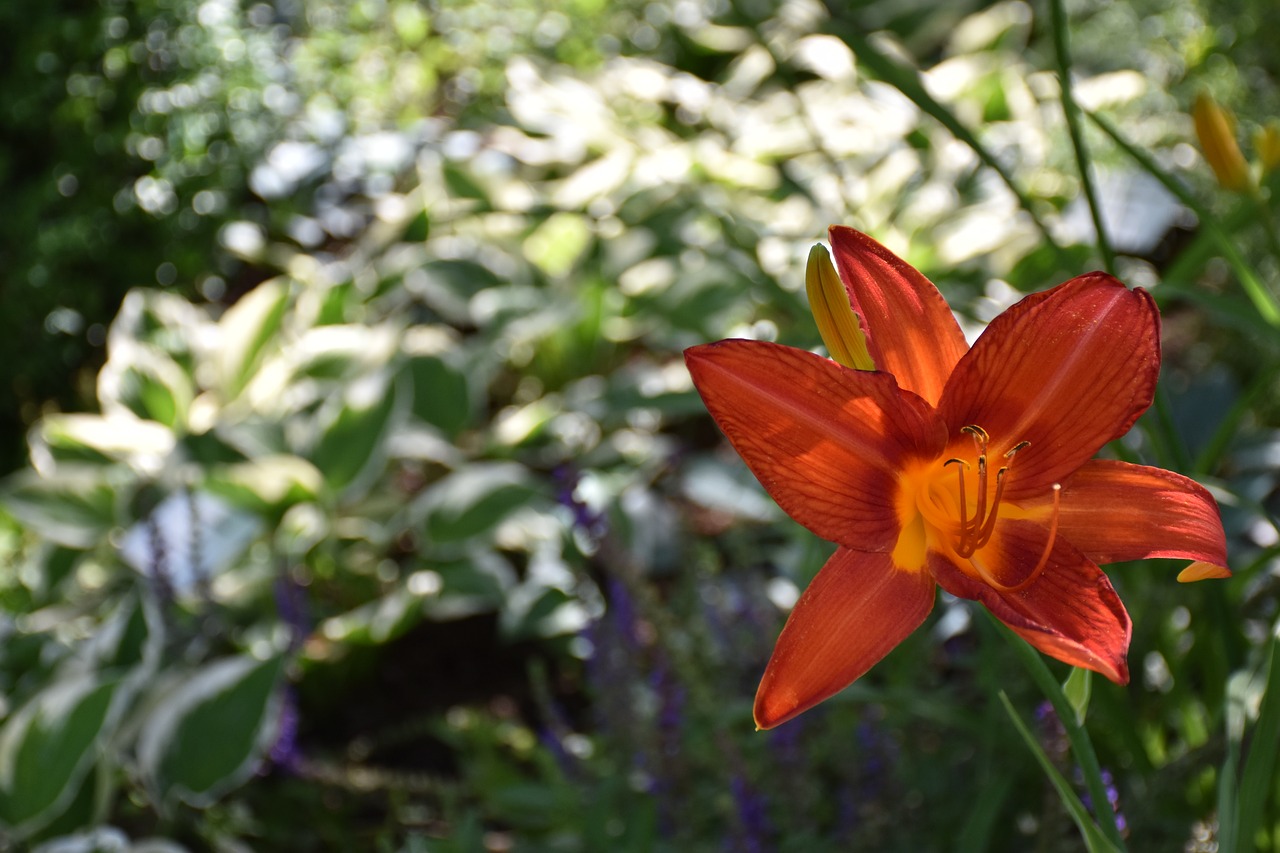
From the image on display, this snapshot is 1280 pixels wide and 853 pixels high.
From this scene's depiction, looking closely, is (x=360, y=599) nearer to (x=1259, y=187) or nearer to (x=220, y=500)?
(x=220, y=500)

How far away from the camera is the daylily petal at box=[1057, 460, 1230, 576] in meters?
0.51

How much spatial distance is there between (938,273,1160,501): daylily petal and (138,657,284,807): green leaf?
3.64 ft

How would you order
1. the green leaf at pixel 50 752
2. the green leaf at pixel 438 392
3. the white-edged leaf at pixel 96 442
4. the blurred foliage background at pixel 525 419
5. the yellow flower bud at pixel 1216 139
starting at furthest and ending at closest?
the green leaf at pixel 438 392
the white-edged leaf at pixel 96 442
the green leaf at pixel 50 752
the blurred foliage background at pixel 525 419
the yellow flower bud at pixel 1216 139

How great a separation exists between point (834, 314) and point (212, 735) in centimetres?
113

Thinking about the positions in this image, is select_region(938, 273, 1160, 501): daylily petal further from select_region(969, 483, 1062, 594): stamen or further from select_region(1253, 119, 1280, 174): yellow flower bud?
select_region(1253, 119, 1280, 174): yellow flower bud

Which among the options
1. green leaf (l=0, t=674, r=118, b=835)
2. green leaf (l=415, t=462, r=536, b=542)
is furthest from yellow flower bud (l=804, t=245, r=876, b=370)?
green leaf (l=415, t=462, r=536, b=542)

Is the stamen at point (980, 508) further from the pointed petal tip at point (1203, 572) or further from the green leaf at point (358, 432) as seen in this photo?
the green leaf at point (358, 432)

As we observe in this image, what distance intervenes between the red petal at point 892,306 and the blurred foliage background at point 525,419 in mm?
233

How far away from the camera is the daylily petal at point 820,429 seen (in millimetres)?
487

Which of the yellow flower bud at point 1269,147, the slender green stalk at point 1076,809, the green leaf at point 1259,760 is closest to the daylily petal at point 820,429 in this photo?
the slender green stalk at point 1076,809

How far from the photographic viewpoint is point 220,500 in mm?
1830

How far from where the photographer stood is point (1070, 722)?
0.53m

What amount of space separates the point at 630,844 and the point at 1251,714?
0.54m

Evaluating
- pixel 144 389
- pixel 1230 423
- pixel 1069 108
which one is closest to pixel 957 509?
pixel 1069 108
